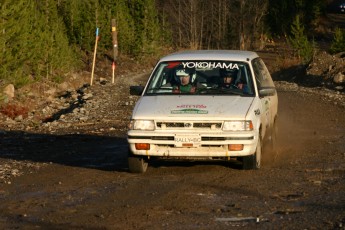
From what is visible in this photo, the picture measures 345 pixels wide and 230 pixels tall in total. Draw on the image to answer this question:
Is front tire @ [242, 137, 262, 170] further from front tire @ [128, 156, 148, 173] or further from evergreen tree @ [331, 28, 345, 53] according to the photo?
evergreen tree @ [331, 28, 345, 53]

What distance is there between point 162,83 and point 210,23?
3127 inches

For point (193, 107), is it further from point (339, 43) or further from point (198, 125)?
point (339, 43)

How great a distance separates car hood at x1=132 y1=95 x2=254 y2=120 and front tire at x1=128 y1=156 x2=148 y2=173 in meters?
0.61

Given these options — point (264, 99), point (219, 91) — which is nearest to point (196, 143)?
point (219, 91)

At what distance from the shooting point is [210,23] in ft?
300

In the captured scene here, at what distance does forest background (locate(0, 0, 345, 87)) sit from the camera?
37625 mm

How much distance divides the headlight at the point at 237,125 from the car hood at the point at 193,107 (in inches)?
3.1

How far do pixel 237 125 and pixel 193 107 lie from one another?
63 centimetres

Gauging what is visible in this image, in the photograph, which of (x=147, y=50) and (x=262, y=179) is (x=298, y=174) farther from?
→ (x=147, y=50)

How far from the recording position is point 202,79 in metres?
12.4

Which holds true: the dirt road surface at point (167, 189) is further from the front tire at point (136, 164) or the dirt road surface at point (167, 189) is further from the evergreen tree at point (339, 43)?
the evergreen tree at point (339, 43)

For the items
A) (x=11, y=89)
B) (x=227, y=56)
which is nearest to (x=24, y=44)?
(x=11, y=89)

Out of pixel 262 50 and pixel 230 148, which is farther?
pixel 262 50

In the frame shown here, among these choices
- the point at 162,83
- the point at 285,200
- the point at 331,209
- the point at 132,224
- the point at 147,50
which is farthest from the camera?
the point at 147,50
